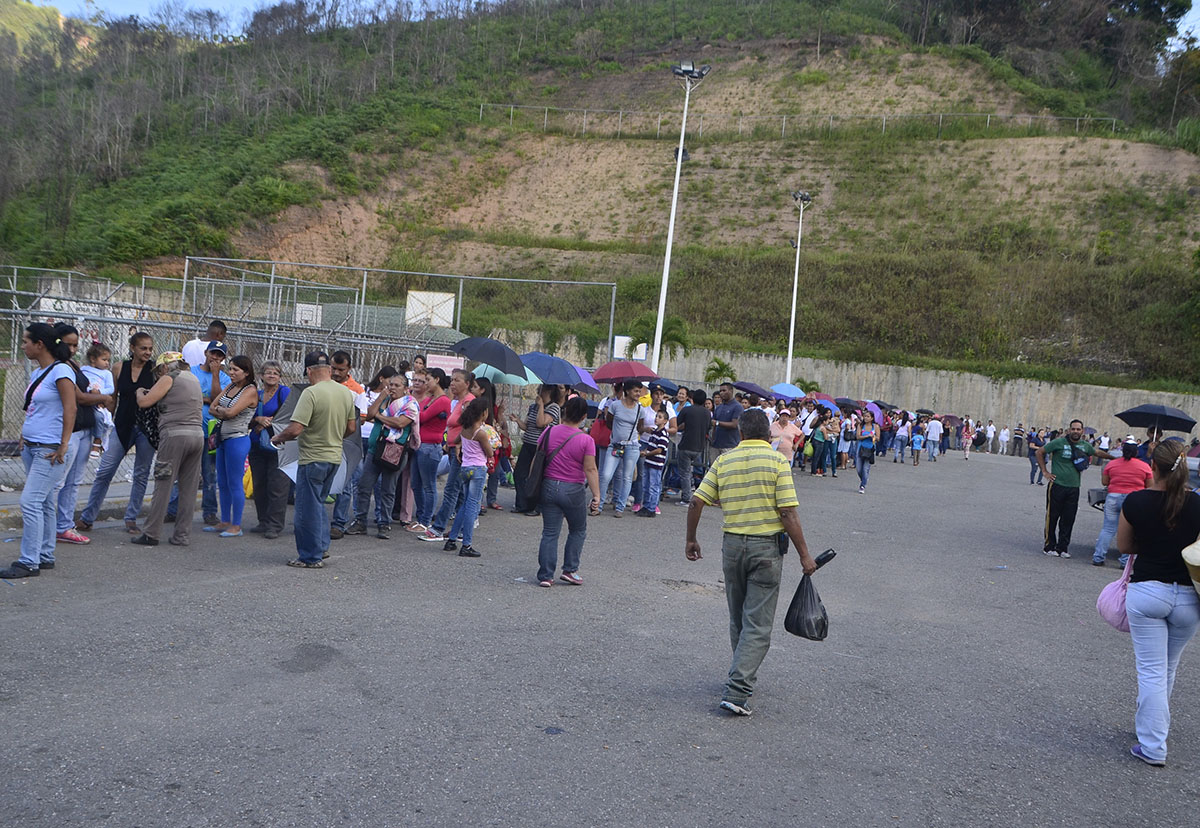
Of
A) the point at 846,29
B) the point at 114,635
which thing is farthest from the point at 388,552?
the point at 846,29

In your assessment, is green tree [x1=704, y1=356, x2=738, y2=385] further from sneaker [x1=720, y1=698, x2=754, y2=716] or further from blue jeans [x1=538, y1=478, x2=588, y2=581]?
sneaker [x1=720, y1=698, x2=754, y2=716]

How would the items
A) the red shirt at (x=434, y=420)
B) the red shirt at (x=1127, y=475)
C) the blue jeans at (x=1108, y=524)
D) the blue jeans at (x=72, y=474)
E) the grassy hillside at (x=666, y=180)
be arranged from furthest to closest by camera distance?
the grassy hillside at (x=666, y=180), the blue jeans at (x=1108, y=524), the red shirt at (x=1127, y=475), the red shirt at (x=434, y=420), the blue jeans at (x=72, y=474)

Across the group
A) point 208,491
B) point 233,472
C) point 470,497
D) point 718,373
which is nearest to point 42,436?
point 233,472

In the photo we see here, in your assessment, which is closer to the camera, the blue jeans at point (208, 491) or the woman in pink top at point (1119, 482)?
the blue jeans at point (208, 491)

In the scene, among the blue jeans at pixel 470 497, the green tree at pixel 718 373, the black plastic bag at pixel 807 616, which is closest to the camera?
the black plastic bag at pixel 807 616

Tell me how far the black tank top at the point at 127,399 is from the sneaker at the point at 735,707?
6.55 m

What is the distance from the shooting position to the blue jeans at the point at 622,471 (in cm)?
1464

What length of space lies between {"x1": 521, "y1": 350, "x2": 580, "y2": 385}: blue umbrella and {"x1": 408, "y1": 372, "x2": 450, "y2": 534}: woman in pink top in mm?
3528

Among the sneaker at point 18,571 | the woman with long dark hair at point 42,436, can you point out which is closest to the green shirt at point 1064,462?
the woman with long dark hair at point 42,436

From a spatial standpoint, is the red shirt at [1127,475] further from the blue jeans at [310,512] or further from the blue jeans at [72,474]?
the blue jeans at [72,474]

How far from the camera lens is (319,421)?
351 inches

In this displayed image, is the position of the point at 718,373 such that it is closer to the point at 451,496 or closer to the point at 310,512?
the point at 451,496

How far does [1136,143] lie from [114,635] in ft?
249

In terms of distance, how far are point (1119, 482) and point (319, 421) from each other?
32.1 feet
